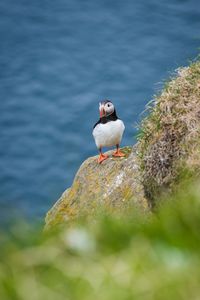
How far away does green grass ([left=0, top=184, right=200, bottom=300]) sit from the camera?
1.46 m

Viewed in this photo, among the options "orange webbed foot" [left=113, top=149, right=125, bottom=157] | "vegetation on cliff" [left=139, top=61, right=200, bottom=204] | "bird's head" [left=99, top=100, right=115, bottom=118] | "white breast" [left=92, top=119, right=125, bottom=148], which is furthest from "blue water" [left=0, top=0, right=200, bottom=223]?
"vegetation on cliff" [left=139, top=61, right=200, bottom=204]

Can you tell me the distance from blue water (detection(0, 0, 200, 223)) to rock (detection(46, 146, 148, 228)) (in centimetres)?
1681

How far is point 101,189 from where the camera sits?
8898 millimetres

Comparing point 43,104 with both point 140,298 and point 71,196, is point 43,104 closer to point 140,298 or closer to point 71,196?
point 71,196

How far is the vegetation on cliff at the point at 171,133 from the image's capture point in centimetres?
582

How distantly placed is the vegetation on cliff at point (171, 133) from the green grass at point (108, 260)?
13.1 ft

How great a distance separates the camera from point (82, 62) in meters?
32.8

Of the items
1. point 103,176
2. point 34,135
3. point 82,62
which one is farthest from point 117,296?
point 82,62

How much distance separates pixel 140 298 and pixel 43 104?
29.4 metres

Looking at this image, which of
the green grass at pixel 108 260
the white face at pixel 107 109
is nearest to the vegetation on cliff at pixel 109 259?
the green grass at pixel 108 260

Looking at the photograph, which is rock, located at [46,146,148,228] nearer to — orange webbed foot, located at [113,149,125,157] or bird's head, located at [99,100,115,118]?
orange webbed foot, located at [113,149,125,157]

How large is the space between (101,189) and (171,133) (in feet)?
9.45

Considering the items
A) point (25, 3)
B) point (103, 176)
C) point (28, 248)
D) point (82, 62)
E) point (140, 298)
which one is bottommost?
point (140, 298)

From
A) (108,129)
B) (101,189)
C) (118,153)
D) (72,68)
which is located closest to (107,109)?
(108,129)
